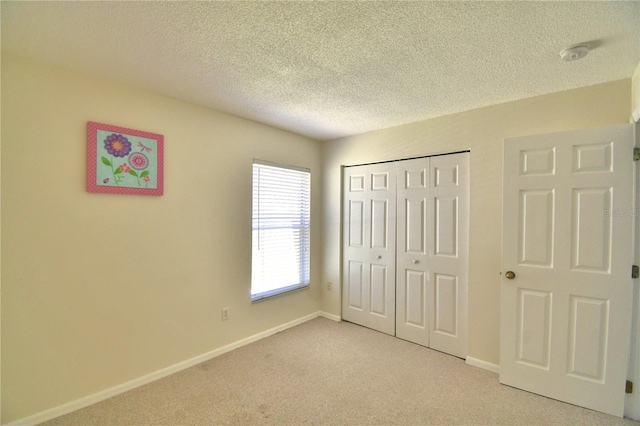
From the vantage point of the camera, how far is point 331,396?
2.16 meters

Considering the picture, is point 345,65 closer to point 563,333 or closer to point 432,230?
point 432,230

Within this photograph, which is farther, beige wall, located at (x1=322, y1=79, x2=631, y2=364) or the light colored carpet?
beige wall, located at (x1=322, y1=79, x2=631, y2=364)

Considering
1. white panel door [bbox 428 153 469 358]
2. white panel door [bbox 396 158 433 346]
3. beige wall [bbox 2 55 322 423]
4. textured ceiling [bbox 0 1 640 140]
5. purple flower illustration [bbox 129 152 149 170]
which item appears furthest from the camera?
white panel door [bbox 396 158 433 346]

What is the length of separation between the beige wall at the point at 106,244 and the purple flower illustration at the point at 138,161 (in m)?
0.18

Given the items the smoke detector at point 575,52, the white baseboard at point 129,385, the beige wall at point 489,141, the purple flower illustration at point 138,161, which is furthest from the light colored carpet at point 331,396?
the smoke detector at point 575,52

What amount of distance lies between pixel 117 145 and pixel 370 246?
2744 mm

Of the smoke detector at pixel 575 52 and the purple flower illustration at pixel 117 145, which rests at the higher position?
the smoke detector at pixel 575 52

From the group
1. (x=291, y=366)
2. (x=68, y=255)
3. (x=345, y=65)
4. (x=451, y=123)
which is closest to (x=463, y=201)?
(x=451, y=123)

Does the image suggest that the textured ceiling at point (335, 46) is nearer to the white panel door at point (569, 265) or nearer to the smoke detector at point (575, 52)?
the smoke detector at point (575, 52)

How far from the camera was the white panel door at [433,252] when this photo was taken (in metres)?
2.81

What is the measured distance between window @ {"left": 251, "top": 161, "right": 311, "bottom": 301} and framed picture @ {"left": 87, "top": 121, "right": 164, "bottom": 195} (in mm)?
1010

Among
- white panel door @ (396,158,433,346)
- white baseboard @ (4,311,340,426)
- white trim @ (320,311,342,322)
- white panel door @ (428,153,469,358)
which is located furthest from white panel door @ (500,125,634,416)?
white baseboard @ (4,311,340,426)

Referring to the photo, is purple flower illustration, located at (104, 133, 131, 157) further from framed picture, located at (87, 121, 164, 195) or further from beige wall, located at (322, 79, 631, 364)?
beige wall, located at (322, 79, 631, 364)

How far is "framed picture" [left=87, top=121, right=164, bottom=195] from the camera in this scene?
209 cm
